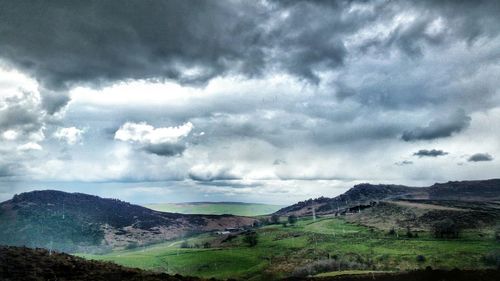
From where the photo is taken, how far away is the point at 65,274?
33219 millimetres

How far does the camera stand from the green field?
264 feet

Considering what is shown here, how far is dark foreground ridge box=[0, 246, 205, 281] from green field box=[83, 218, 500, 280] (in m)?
41.2

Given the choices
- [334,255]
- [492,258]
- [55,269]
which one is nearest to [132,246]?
[334,255]

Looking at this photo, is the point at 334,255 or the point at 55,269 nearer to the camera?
the point at 55,269

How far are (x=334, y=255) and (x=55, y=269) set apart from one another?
226 ft

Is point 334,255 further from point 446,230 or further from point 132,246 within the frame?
point 132,246

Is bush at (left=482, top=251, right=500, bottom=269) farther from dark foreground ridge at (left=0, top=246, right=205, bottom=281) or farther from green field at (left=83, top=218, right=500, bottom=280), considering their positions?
dark foreground ridge at (left=0, top=246, right=205, bottom=281)

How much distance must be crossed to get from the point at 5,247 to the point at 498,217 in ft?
451

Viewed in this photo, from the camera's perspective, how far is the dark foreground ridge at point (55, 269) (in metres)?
31.8

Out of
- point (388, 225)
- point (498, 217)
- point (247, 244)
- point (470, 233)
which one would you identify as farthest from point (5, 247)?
point (498, 217)

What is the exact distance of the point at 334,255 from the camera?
9219 centimetres

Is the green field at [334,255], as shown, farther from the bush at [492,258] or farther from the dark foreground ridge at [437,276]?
the dark foreground ridge at [437,276]

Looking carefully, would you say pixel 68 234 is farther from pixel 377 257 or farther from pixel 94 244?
pixel 377 257

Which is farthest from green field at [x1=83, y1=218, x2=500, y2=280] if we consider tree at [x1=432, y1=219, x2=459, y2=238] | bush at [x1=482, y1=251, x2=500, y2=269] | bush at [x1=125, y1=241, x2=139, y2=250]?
bush at [x1=125, y1=241, x2=139, y2=250]
